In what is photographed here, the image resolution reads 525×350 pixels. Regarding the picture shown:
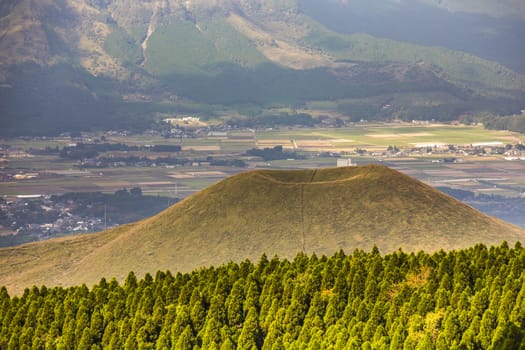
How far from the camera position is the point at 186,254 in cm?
13775

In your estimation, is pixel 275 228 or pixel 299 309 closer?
pixel 299 309

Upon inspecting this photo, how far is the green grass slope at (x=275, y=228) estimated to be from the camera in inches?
5369

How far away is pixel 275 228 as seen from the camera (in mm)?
142250

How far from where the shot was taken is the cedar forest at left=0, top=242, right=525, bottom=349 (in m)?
85.2

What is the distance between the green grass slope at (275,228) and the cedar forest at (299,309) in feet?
77.1

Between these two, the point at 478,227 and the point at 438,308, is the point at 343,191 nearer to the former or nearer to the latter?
the point at 478,227

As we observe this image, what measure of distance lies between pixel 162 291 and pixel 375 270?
56.2 ft

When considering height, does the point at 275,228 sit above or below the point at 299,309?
above

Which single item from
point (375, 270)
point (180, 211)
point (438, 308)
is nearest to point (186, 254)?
point (180, 211)

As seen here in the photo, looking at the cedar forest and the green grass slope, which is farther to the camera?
the green grass slope

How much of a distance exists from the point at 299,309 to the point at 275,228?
48.2 metres

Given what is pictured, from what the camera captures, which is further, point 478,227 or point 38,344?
point 478,227

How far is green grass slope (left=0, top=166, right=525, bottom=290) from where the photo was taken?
13638cm

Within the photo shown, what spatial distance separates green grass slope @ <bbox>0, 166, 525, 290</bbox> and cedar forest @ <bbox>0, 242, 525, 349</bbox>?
23.5m
